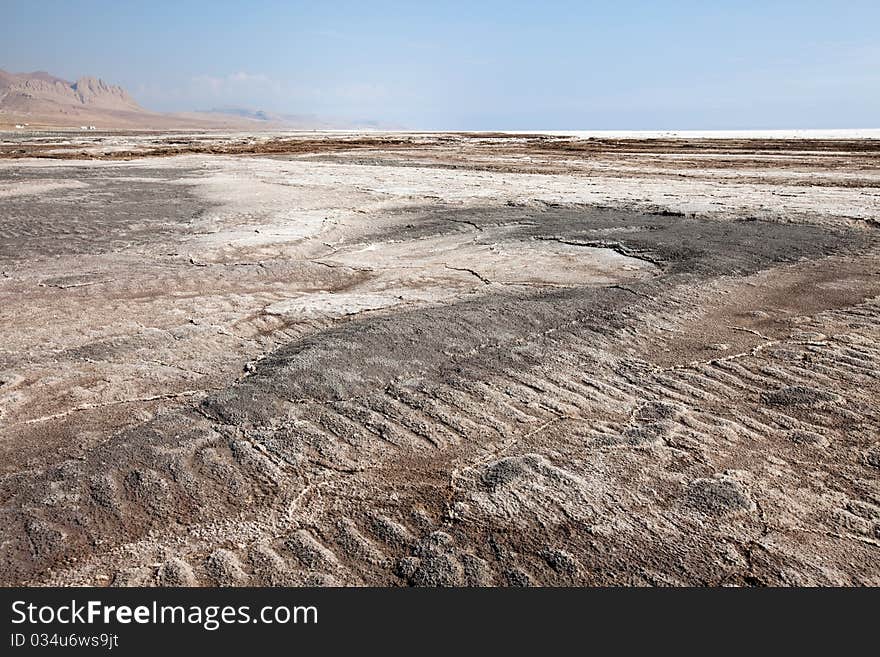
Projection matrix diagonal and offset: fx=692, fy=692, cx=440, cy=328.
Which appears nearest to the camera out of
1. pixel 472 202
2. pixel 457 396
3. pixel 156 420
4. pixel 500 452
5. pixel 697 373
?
pixel 500 452

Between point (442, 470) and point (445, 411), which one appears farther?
point (445, 411)

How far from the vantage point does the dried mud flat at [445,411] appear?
8.62ft

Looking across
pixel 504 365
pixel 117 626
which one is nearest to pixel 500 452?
pixel 504 365

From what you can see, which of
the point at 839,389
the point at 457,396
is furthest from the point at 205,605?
the point at 839,389

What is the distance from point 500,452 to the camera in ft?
11.1

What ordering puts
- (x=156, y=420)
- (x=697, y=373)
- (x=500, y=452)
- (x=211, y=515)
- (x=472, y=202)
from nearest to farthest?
(x=211, y=515)
(x=500, y=452)
(x=156, y=420)
(x=697, y=373)
(x=472, y=202)

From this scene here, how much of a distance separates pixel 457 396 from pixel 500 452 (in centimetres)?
68

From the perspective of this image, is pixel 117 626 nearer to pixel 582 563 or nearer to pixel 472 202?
pixel 582 563

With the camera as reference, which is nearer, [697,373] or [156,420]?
[156,420]

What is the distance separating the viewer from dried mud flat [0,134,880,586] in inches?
103

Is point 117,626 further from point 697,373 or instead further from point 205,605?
point 697,373

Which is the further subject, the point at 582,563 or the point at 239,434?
the point at 239,434

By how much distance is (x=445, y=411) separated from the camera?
3814 mm

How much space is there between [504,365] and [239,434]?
172cm
